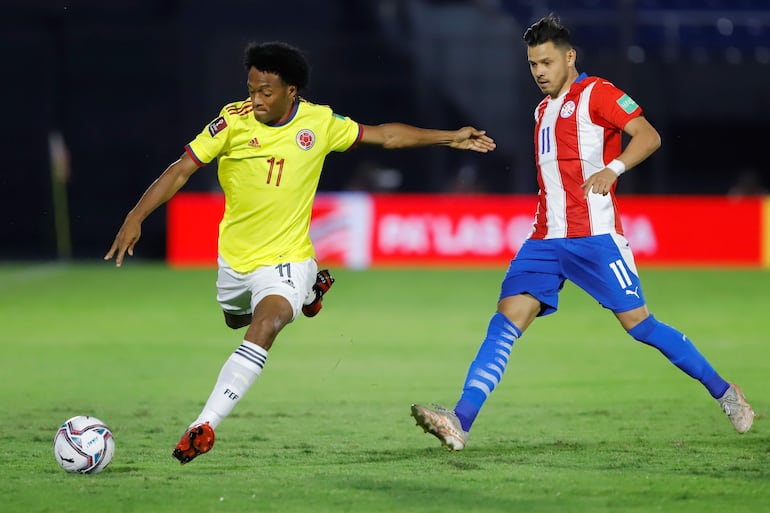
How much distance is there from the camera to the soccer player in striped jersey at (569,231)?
6.75 m

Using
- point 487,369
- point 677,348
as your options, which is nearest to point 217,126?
point 487,369

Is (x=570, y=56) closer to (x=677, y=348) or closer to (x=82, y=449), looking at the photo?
(x=677, y=348)

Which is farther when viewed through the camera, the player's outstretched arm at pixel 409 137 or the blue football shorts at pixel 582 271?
the player's outstretched arm at pixel 409 137

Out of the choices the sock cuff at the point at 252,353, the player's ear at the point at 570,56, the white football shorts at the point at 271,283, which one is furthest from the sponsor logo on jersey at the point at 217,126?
the player's ear at the point at 570,56

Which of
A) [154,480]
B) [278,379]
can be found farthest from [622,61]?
[154,480]

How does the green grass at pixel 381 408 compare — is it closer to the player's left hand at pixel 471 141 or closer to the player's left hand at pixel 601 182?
the player's left hand at pixel 601 182

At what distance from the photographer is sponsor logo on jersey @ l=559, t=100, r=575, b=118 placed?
6.79 metres

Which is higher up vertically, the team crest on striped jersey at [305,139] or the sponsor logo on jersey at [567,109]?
the sponsor logo on jersey at [567,109]

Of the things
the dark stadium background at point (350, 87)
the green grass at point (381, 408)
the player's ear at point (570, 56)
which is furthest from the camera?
the dark stadium background at point (350, 87)

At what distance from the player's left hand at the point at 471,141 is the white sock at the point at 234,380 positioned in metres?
1.67

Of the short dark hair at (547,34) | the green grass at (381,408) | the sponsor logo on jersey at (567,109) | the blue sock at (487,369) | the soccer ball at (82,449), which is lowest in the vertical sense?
the green grass at (381,408)

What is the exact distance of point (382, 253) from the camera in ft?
68.0

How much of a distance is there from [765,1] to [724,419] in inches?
767

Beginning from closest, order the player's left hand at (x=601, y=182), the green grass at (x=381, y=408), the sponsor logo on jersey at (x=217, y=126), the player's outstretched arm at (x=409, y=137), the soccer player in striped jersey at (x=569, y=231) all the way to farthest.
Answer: the green grass at (x=381, y=408), the player's left hand at (x=601, y=182), the sponsor logo on jersey at (x=217, y=126), the soccer player in striped jersey at (x=569, y=231), the player's outstretched arm at (x=409, y=137)
